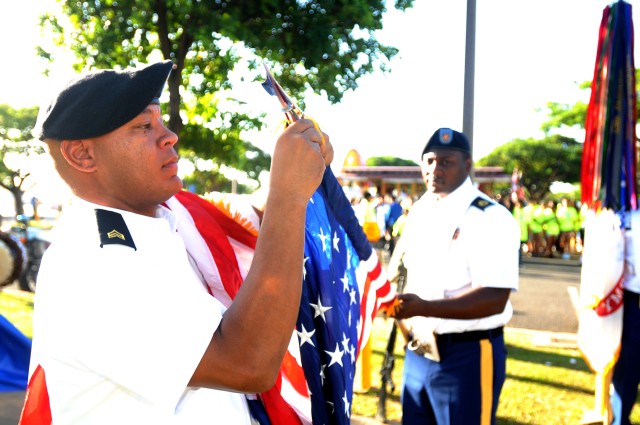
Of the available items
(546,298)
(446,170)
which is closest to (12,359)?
(446,170)

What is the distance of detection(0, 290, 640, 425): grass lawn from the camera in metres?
5.12

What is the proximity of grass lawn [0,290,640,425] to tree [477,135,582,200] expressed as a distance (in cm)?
5128

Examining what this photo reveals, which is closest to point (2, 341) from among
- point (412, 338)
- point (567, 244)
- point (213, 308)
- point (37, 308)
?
point (412, 338)

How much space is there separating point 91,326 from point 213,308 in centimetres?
23

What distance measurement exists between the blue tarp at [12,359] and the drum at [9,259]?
252 cm

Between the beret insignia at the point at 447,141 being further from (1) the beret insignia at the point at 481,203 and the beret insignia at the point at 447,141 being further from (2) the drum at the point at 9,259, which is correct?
(2) the drum at the point at 9,259

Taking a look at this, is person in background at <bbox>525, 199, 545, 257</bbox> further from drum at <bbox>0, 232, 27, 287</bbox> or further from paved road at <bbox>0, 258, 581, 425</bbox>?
drum at <bbox>0, 232, 27, 287</bbox>

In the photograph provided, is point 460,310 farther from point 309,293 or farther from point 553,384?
point 553,384

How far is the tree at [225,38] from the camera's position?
17.6 ft

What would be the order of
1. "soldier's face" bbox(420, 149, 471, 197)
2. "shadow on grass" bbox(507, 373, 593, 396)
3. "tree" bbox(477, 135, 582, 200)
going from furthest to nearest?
"tree" bbox(477, 135, 582, 200), "shadow on grass" bbox(507, 373, 593, 396), "soldier's face" bbox(420, 149, 471, 197)

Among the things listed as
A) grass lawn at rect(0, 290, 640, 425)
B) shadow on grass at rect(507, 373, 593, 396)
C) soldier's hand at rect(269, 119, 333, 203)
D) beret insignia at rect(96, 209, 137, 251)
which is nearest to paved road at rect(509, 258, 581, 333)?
grass lawn at rect(0, 290, 640, 425)

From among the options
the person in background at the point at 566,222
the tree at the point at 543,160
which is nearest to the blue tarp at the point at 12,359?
the person in background at the point at 566,222

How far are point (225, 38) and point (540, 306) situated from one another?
7.43m

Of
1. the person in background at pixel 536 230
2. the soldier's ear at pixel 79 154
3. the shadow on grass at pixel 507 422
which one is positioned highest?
the soldier's ear at pixel 79 154
